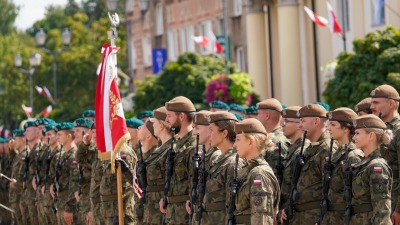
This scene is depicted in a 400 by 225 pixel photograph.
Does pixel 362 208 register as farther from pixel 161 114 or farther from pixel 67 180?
pixel 67 180

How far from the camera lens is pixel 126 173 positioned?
15312 millimetres

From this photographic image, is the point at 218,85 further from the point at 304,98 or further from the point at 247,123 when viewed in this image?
the point at 247,123

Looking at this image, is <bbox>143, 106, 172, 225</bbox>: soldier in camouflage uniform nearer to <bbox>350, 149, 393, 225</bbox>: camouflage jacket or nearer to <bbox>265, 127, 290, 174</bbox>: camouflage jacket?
<bbox>265, 127, 290, 174</bbox>: camouflage jacket

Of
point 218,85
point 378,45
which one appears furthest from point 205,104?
point 378,45

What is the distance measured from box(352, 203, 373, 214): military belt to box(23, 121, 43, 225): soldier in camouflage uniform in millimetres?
10007

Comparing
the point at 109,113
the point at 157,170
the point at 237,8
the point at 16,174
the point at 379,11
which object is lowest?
the point at 16,174

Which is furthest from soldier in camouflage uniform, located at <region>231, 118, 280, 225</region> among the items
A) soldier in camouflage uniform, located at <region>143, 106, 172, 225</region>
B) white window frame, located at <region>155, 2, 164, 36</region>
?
white window frame, located at <region>155, 2, 164, 36</region>

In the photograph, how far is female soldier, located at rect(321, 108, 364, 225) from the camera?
11797 mm

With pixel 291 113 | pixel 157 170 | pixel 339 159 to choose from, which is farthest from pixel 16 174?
pixel 339 159

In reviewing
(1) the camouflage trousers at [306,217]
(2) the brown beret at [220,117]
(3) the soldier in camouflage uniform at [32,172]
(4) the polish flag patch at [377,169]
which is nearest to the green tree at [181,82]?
(3) the soldier in camouflage uniform at [32,172]

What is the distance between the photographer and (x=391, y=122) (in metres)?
12.9

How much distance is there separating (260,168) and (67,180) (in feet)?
27.4

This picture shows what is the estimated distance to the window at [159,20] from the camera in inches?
2247

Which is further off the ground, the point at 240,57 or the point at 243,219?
the point at 240,57
